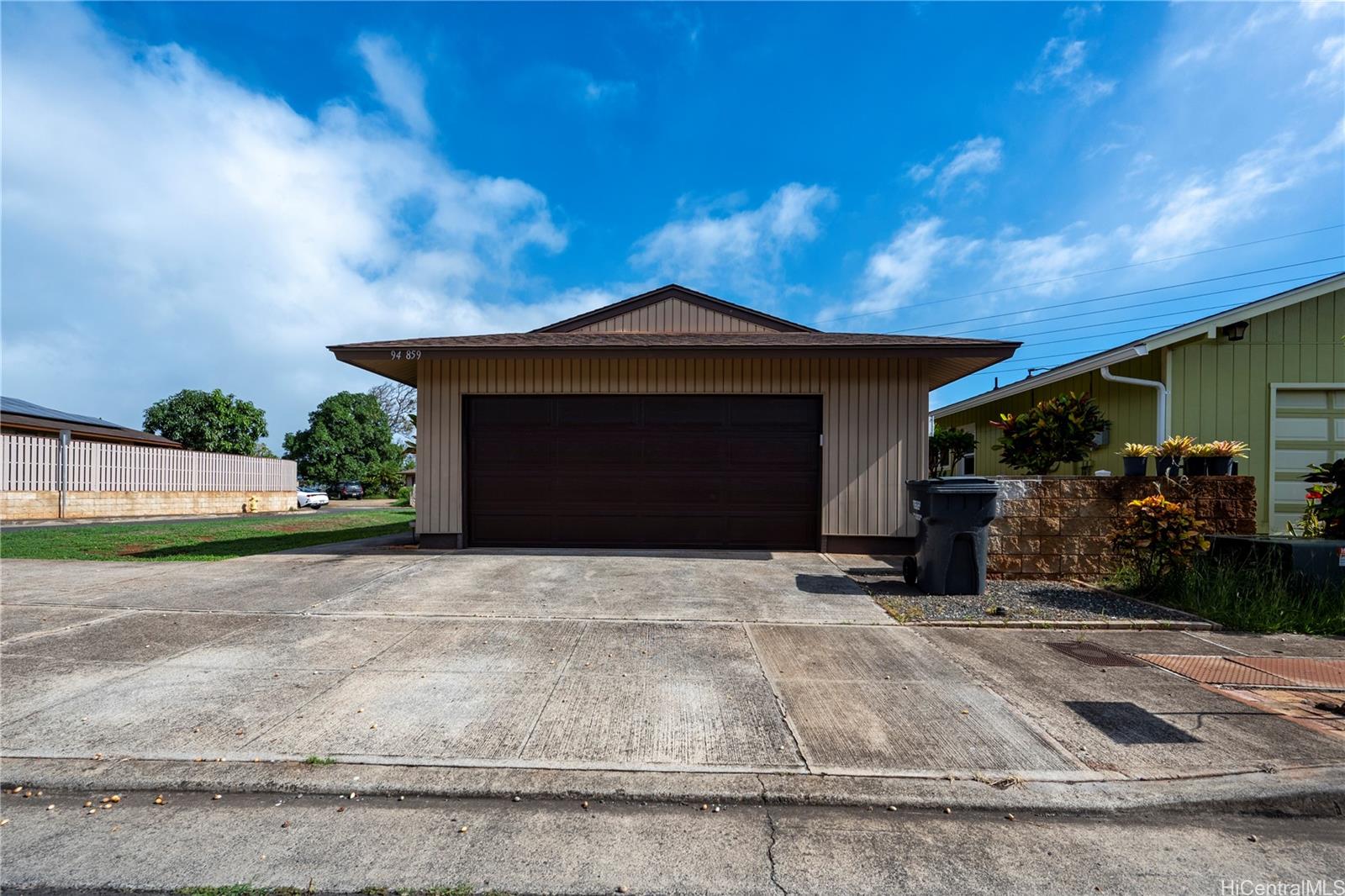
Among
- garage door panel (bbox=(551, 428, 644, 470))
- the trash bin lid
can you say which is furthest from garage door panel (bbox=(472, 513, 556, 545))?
the trash bin lid

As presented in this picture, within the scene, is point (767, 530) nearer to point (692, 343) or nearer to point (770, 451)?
point (770, 451)

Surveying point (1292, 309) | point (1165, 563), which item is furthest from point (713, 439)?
point (1292, 309)

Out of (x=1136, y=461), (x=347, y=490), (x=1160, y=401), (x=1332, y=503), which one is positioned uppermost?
(x=1160, y=401)

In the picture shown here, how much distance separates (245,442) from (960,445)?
3545cm

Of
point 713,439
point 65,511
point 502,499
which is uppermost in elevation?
point 713,439

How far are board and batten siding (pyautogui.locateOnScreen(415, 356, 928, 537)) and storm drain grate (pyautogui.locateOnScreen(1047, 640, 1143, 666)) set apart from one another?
4.24 metres

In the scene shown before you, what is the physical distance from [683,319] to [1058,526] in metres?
7.24

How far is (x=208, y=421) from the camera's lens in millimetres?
31516

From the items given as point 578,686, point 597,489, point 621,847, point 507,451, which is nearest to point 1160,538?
point 578,686

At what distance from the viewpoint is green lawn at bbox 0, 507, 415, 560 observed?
30.5 ft

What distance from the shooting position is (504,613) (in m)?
5.66

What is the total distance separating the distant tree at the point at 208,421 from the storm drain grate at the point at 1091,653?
38013 mm

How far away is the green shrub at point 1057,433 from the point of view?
7.62m

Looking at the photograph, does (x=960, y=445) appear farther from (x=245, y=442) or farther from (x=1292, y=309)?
(x=245, y=442)
